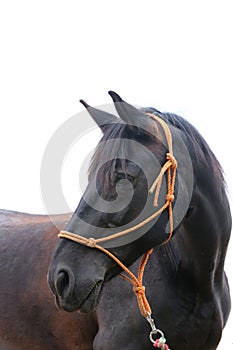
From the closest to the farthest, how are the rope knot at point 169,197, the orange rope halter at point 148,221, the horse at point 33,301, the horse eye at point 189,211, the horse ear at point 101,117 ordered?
the orange rope halter at point 148,221 < the rope knot at point 169,197 < the horse ear at point 101,117 < the horse eye at point 189,211 < the horse at point 33,301

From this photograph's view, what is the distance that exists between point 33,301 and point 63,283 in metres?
1.64

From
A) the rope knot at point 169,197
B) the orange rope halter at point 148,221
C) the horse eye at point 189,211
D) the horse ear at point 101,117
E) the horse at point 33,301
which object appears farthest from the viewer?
the horse at point 33,301

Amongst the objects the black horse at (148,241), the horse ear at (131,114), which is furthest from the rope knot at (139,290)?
the horse ear at (131,114)

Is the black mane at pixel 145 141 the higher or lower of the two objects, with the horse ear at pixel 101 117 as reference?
lower

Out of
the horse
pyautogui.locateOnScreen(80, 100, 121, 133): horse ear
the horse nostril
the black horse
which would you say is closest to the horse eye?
the black horse

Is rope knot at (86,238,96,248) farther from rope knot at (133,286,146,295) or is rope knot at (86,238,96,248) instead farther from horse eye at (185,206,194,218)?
horse eye at (185,206,194,218)

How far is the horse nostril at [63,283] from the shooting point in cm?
309

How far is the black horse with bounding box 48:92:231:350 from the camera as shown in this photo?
10.5ft

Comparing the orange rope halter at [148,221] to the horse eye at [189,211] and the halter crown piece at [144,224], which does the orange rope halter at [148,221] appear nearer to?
the halter crown piece at [144,224]

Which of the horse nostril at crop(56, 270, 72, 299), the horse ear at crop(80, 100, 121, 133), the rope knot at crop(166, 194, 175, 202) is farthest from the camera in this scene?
the horse ear at crop(80, 100, 121, 133)

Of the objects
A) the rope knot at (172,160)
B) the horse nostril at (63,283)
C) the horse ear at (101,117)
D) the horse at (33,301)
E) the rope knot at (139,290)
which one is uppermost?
the horse ear at (101,117)

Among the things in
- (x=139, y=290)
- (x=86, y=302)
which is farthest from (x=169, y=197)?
(x=86, y=302)

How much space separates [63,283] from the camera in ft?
10.3

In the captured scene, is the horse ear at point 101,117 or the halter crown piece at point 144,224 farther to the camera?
the horse ear at point 101,117
